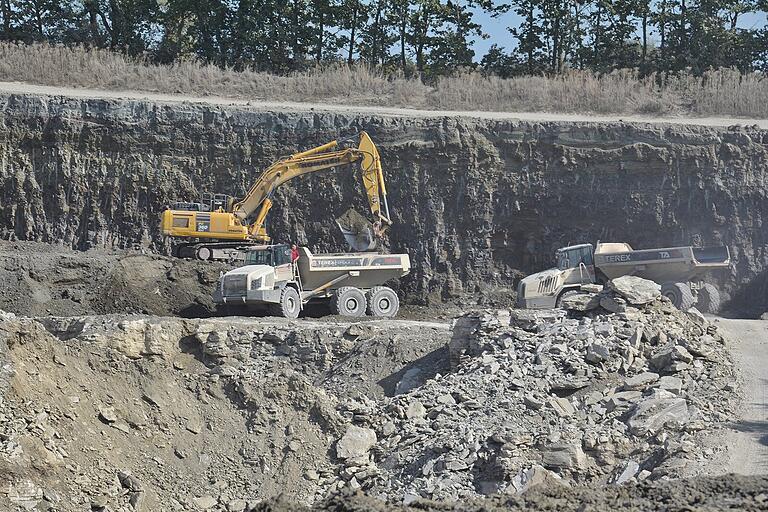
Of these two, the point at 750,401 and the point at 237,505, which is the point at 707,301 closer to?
the point at 750,401

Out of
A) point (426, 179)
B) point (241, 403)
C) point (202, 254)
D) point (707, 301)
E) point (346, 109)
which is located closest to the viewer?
point (241, 403)

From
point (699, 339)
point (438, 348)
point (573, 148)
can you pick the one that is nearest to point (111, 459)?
point (438, 348)

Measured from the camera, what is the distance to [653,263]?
938 inches

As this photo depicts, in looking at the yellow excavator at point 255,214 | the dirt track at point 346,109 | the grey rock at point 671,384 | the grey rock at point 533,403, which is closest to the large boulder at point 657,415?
the grey rock at point 671,384

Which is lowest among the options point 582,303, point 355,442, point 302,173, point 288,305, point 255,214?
point 355,442

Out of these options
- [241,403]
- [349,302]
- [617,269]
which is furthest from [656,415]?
[349,302]

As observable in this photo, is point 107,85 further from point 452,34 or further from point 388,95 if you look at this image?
point 452,34

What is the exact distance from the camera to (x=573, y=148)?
3022 centimetres

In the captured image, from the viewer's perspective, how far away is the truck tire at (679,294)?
2298 cm

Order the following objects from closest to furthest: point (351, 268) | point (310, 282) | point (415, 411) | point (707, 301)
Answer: point (415, 411) → point (310, 282) → point (351, 268) → point (707, 301)

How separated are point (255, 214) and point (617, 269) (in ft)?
29.7

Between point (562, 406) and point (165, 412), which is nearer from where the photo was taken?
point (562, 406)

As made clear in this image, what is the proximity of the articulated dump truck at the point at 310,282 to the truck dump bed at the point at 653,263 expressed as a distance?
438cm

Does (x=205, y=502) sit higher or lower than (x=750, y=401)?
lower
